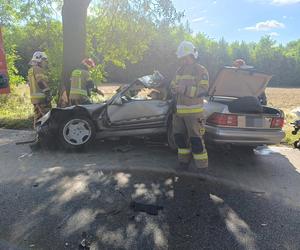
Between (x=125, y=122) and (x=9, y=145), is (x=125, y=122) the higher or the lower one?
the higher one

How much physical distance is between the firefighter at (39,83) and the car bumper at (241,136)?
406cm

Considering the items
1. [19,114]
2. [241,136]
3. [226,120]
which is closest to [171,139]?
[226,120]

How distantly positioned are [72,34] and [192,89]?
538cm

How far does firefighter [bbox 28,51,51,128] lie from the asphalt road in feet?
6.78

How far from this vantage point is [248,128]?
637 centimetres

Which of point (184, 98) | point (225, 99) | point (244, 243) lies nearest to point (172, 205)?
point (244, 243)

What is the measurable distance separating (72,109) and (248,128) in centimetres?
301

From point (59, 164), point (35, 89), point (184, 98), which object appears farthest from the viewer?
point (35, 89)

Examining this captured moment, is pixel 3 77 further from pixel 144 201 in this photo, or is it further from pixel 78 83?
pixel 144 201

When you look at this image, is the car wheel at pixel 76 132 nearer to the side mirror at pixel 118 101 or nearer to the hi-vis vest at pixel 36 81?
the side mirror at pixel 118 101

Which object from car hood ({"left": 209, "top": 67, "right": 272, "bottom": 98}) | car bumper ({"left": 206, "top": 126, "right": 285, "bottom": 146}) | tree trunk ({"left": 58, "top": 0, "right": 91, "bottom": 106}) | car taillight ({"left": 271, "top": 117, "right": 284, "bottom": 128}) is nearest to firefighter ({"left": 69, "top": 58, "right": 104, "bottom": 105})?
tree trunk ({"left": 58, "top": 0, "right": 91, "bottom": 106})

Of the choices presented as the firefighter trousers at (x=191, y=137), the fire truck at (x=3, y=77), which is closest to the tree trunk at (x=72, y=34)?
the fire truck at (x=3, y=77)

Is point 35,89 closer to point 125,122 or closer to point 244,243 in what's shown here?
point 125,122

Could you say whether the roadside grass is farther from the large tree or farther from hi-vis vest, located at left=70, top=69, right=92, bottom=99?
hi-vis vest, located at left=70, top=69, right=92, bottom=99
